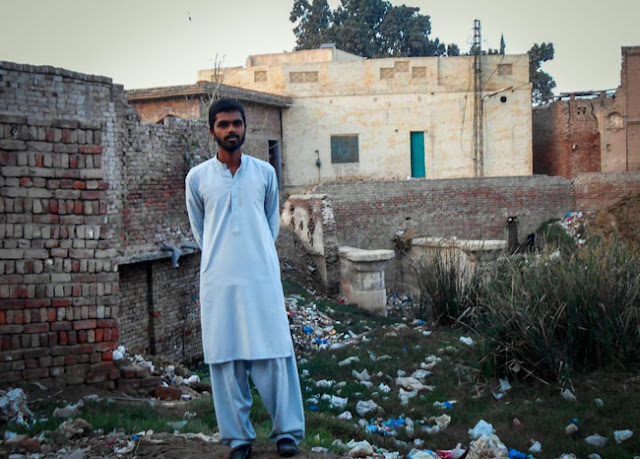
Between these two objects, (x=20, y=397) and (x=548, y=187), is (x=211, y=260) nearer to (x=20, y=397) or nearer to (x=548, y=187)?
(x=20, y=397)

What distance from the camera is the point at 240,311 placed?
3.16 metres

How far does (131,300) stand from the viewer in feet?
28.7

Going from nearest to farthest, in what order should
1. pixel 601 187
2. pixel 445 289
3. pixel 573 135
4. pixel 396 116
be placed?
pixel 445 289 < pixel 601 187 < pixel 396 116 < pixel 573 135

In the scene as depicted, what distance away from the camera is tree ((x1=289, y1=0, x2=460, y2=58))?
34156mm

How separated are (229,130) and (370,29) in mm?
33190

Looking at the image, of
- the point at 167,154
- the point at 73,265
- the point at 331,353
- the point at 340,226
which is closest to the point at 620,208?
the point at 340,226

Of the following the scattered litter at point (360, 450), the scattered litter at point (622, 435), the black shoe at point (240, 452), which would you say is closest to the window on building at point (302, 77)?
the scattered litter at point (622, 435)

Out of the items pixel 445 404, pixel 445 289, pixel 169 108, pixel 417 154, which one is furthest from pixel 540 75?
pixel 445 404

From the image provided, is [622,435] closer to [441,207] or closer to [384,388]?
[384,388]

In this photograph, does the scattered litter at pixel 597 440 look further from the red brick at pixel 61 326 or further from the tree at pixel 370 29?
the tree at pixel 370 29

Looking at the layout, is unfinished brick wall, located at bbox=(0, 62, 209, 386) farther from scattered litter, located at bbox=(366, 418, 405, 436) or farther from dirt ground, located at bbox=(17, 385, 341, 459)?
scattered litter, located at bbox=(366, 418, 405, 436)

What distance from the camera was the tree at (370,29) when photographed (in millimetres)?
34156

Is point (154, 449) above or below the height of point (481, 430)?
above

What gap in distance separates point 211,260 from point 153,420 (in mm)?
1495
